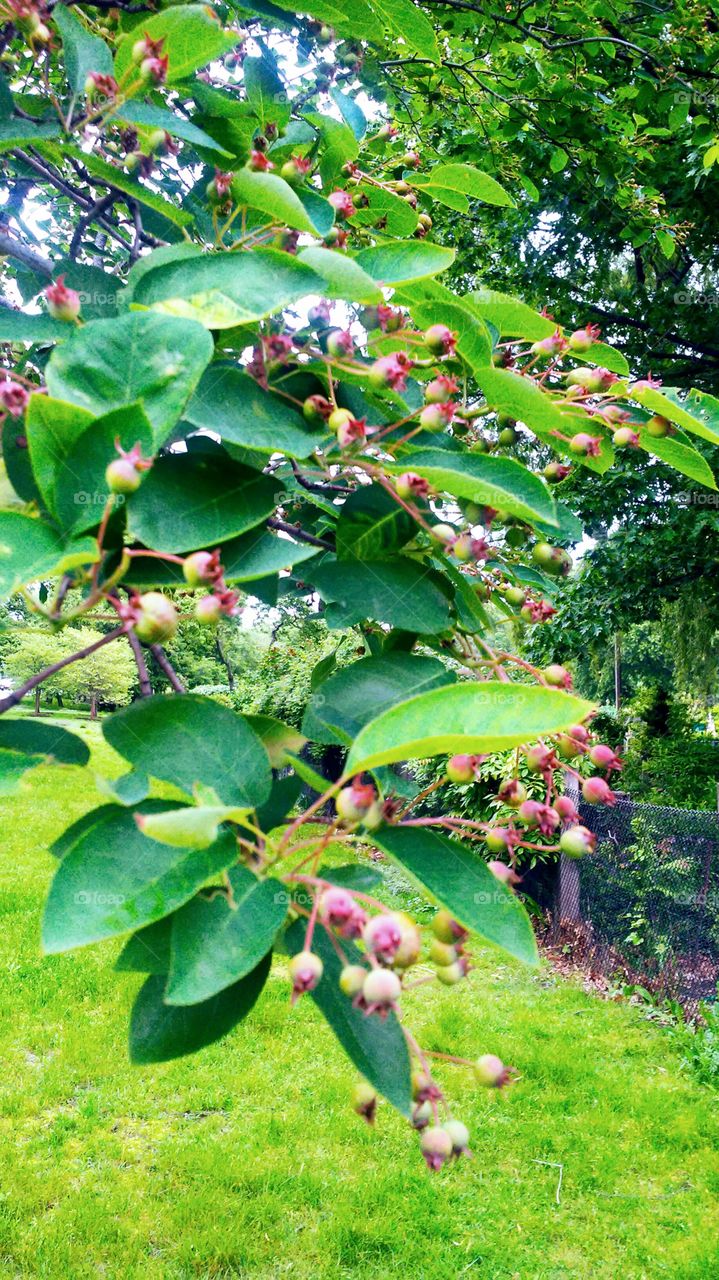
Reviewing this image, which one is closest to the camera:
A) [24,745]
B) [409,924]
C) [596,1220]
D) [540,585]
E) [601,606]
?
[409,924]

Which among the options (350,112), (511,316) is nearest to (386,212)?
(350,112)

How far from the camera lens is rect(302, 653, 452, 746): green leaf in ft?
2.36

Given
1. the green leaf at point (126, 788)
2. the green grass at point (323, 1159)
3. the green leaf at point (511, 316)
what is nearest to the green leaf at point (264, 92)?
the green leaf at point (511, 316)

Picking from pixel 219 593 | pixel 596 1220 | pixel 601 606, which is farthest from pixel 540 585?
pixel 601 606

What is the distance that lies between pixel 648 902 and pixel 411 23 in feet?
19.3

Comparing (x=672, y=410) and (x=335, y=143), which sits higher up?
(x=335, y=143)

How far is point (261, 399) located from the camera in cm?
77

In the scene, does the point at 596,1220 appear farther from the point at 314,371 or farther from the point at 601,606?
the point at 601,606

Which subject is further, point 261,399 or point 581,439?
point 581,439

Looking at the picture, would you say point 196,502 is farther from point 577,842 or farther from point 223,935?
point 577,842

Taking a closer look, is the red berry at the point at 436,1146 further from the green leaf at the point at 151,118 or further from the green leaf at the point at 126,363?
the green leaf at the point at 151,118

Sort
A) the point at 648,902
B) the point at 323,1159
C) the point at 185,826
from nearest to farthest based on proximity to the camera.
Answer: the point at 185,826 → the point at 323,1159 → the point at 648,902

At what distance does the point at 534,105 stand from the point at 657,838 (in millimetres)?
4704

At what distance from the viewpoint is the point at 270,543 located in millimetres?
720
